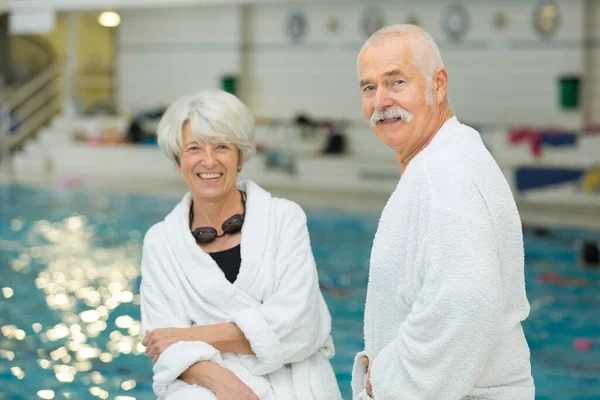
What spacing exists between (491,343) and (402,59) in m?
0.63

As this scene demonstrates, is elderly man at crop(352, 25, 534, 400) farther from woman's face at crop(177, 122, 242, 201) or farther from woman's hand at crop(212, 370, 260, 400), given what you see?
woman's face at crop(177, 122, 242, 201)


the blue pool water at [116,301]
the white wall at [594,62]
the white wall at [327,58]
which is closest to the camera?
the blue pool water at [116,301]

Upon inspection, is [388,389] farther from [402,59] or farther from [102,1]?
[102,1]

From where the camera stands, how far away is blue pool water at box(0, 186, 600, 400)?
15.7ft

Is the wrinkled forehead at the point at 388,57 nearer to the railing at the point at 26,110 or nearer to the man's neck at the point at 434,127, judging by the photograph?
the man's neck at the point at 434,127

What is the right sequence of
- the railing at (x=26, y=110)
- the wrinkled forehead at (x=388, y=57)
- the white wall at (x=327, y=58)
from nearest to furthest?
the wrinkled forehead at (x=388, y=57)
the white wall at (x=327, y=58)
the railing at (x=26, y=110)

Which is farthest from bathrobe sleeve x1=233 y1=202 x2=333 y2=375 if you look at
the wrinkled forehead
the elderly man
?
the wrinkled forehead

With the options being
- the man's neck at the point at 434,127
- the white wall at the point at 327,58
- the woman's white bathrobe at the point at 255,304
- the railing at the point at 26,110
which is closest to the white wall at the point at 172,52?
the white wall at the point at 327,58

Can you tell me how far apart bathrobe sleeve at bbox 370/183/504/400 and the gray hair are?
30 cm

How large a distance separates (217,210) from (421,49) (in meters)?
0.97

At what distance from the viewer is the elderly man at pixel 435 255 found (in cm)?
173

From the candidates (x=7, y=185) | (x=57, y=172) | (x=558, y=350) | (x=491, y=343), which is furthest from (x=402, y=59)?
(x=57, y=172)

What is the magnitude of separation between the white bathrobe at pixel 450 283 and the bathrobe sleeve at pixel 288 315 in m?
0.55

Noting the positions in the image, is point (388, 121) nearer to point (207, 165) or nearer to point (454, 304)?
point (454, 304)
